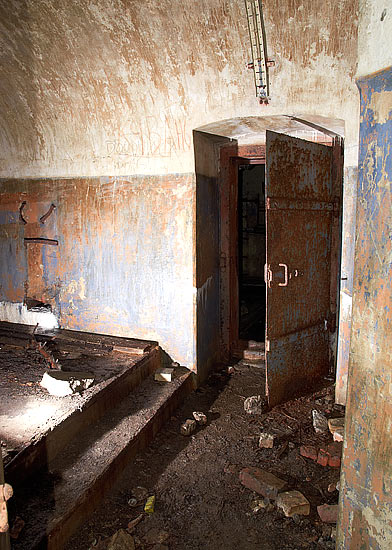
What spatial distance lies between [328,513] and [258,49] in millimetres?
3628

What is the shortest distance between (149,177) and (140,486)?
9.79 ft

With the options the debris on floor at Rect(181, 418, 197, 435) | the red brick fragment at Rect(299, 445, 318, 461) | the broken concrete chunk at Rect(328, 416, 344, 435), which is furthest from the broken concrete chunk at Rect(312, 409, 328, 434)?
the debris on floor at Rect(181, 418, 197, 435)

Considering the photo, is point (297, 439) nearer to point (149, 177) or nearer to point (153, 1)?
point (149, 177)

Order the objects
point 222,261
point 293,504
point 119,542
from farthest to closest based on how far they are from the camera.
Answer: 1. point 222,261
2. point 293,504
3. point 119,542

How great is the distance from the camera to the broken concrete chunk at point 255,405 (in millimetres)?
4031

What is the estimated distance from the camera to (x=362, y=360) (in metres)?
1.92

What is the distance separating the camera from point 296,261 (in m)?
4.22

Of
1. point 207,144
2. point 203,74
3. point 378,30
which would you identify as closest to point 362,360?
point 378,30

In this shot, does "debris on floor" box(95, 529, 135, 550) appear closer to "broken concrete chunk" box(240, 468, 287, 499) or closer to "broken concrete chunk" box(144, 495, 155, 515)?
"broken concrete chunk" box(144, 495, 155, 515)

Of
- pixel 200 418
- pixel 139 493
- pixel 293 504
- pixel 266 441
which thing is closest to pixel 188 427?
pixel 200 418

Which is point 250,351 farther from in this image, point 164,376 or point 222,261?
point 164,376

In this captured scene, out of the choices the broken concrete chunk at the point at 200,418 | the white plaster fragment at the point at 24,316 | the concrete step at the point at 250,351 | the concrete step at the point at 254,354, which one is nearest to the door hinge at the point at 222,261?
the concrete step at the point at 250,351

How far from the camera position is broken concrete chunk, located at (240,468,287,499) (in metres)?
2.86

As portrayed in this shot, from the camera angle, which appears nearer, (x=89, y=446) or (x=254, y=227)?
(x=89, y=446)
